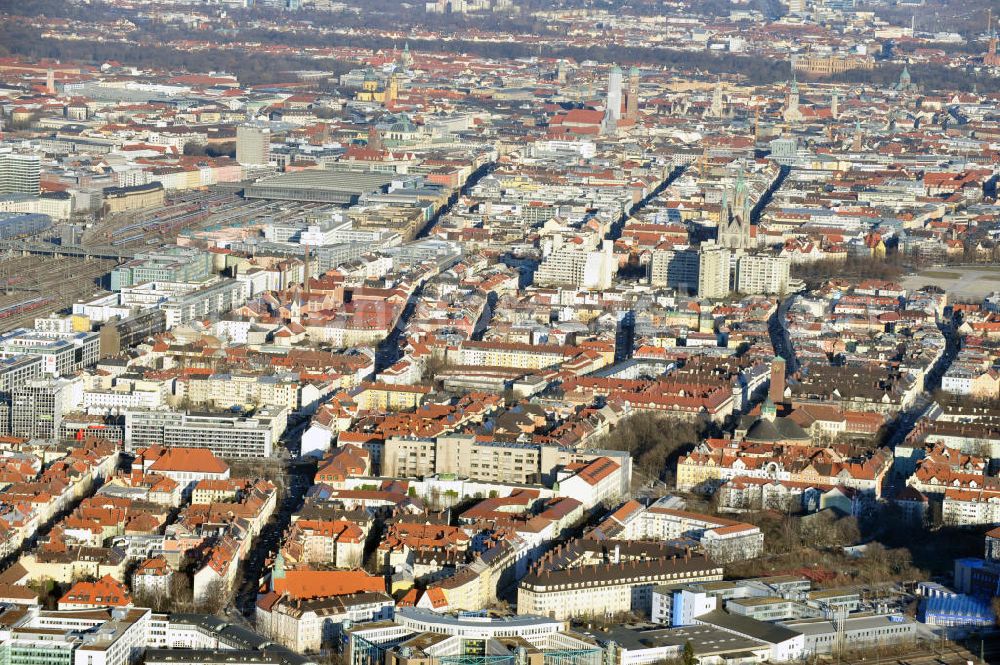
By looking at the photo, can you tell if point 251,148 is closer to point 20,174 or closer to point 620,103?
point 20,174

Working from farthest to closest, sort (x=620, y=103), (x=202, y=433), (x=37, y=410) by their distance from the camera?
(x=620, y=103)
(x=37, y=410)
(x=202, y=433)

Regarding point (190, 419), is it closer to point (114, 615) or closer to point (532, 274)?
point (114, 615)

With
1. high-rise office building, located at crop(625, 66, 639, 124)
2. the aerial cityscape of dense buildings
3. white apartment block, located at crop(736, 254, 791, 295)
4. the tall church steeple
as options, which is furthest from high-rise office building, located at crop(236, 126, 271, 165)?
white apartment block, located at crop(736, 254, 791, 295)

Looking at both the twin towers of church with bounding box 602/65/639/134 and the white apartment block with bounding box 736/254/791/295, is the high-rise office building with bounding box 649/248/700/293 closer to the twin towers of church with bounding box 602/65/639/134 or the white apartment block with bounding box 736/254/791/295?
the white apartment block with bounding box 736/254/791/295

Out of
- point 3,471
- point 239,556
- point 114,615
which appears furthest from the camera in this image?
point 3,471

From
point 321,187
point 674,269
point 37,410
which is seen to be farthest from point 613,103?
point 37,410

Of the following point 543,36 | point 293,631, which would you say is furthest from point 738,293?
point 543,36

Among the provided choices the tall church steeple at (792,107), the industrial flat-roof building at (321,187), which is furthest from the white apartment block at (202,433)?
the tall church steeple at (792,107)
